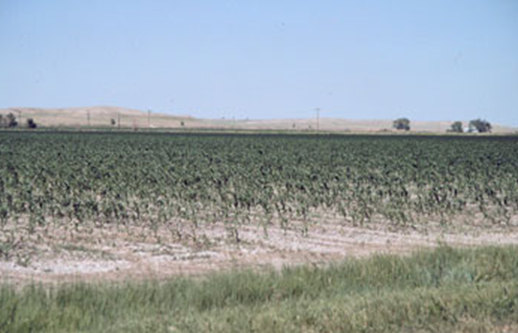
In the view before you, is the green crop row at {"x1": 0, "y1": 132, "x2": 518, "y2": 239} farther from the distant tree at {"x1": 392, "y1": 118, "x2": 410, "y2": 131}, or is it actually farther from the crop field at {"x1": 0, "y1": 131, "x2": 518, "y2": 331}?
the distant tree at {"x1": 392, "y1": 118, "x2": 410, "y2": 131}

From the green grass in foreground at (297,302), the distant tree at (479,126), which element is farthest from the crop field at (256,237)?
the distant tree at (479,126)

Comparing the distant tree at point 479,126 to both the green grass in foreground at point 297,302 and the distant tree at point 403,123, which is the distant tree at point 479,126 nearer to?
the distant tree at point 403,123

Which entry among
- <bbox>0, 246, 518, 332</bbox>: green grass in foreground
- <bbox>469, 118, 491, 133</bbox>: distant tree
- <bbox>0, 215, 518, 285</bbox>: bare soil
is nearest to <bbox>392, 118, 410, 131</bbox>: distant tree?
<bbox>469, 118, 491, 133</bbox>: distant tree

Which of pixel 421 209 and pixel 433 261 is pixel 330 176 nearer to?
pixel 421 209

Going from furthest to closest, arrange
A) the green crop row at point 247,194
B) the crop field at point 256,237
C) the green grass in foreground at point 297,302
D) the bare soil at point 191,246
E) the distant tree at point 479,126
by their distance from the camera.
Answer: the distant tree at point 479,126 < the green crop row at point 247,194 < the bare soil at point 191,246 < the crop field at point 256,237 < the green grass in foreground at point 297,302

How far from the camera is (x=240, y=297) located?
30.8 ft

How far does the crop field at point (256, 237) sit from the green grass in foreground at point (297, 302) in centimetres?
3

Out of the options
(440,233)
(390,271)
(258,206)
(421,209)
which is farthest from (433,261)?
(258,206)

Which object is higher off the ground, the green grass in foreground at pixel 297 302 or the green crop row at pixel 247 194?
the green grass in foreground at pixel 297 302

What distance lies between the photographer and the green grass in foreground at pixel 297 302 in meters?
7.88

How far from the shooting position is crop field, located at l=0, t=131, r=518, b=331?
27.8ft

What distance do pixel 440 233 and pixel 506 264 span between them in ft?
18.6

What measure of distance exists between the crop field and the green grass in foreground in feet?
0.09

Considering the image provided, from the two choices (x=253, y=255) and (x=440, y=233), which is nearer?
(x=253, y=255)
